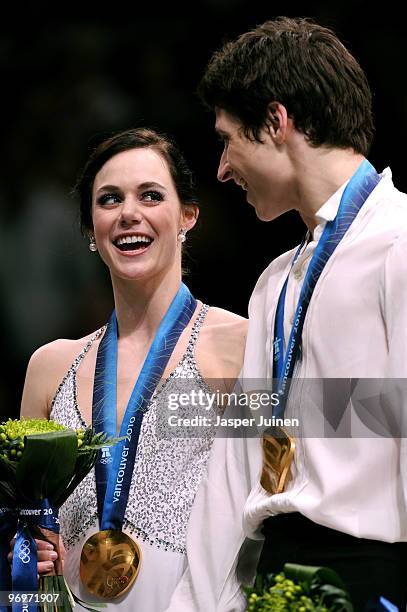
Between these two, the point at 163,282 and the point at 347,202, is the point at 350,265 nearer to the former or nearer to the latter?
the point at 347,202

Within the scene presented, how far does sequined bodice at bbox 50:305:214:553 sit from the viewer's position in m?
2.94

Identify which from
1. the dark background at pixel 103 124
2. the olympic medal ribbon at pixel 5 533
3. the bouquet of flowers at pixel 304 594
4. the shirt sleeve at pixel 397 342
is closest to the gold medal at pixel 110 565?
the olympic medal ribbon at pixel 5 533

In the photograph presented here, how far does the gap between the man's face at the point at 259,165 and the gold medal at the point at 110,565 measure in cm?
96

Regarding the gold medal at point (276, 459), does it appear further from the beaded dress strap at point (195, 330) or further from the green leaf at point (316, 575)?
the beaded dress strap at point (195, 330)

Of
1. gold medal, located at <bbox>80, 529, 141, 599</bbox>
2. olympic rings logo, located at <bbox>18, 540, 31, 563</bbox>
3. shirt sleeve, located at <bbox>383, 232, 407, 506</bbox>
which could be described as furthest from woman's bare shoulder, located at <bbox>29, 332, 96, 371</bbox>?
shirt sleeve, located at <bbox>383, 232, 407, 506</bbox>

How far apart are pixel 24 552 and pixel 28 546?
2cm

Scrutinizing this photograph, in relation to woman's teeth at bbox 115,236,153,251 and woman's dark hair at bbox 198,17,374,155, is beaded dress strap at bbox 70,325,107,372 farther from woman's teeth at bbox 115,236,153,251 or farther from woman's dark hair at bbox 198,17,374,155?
woman's dark hair at bbox 198,17,374,155

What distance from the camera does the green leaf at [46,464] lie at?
259cm

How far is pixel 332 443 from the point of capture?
234 centimetres

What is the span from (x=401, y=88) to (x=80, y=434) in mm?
2017

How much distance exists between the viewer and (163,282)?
10.7 feet

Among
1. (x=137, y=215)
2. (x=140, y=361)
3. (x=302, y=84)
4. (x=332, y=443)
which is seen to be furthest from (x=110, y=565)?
(x=302, y=84)

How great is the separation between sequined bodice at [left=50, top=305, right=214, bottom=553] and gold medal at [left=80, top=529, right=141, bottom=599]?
0.19 ft

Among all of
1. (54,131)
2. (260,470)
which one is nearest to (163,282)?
(260,470)
